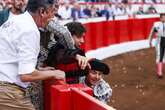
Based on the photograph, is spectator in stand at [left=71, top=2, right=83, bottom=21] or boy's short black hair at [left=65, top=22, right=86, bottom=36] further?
spectator in stand at [left=71, top=2, right=83, bottom=21]

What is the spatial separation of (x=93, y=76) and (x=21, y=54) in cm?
85

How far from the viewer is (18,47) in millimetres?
3410

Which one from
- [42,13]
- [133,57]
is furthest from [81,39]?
[133,57]

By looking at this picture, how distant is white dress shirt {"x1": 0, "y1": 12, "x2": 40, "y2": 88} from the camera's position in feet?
11.1

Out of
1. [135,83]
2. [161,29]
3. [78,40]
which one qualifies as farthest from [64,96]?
[161,29]

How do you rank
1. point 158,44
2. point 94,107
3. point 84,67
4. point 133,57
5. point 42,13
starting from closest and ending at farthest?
point 94,107, point 42,13, point 84,67, point 158,44, point 133,57

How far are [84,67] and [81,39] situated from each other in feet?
1.53

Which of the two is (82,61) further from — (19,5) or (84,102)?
(19,5)

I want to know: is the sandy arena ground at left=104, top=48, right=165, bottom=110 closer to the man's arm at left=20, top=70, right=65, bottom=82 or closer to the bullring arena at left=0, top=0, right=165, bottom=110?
the bullring arena at left=0, top=0, right=165, bottom=110

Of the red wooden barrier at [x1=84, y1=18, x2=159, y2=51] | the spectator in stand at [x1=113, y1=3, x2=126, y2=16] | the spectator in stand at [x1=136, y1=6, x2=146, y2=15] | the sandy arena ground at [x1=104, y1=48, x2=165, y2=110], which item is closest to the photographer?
the sandy arena ground at [x1=104, y1=48, x2=165, y2=110]

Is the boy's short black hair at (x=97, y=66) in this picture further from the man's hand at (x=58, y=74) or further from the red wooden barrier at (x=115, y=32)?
the red wooden barrier at (x=115, y=32)

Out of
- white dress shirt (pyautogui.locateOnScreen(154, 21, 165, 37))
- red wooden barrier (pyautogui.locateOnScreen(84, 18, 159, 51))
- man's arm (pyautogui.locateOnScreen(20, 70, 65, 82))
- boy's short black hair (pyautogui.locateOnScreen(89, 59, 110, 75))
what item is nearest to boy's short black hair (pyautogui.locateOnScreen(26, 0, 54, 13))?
man's arm (pyautogui.locateOnScreen(20, 70, 65, 82))

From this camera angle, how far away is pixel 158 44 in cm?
1381

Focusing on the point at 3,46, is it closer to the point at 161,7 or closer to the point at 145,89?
the point at 145,89
